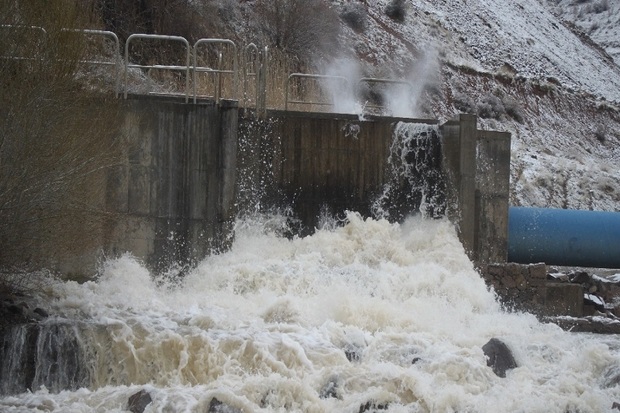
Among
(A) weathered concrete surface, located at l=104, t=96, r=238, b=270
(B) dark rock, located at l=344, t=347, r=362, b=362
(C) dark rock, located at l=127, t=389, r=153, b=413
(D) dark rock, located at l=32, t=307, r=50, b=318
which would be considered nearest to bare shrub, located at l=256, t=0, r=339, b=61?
(A) weathered concrete surface, located at l=104, t=96, r=238, b=270

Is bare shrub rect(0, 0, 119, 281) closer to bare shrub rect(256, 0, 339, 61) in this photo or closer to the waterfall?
the waterfall

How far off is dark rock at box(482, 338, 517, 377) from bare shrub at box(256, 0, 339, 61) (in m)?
21.1

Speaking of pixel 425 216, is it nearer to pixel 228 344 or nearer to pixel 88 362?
pixel 228 344

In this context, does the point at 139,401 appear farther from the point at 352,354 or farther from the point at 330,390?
the point at 352,354

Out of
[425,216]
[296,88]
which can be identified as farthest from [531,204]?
[425,216]

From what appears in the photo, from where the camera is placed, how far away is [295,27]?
3312cm

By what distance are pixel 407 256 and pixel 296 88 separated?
233 inches

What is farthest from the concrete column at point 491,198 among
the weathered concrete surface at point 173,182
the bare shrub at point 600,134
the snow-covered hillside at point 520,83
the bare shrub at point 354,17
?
the bare shrub at point 600,134

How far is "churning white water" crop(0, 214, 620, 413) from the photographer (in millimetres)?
11008

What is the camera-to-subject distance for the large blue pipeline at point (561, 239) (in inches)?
704

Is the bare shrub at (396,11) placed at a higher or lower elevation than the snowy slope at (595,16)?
lower

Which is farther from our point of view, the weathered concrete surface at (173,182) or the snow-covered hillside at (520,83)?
the snow-covered hillside at (520,83)

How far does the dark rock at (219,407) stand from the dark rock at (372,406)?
1340 millimetres

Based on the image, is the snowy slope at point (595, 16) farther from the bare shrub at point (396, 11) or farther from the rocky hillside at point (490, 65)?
the bare shrub at point (396, 11)
